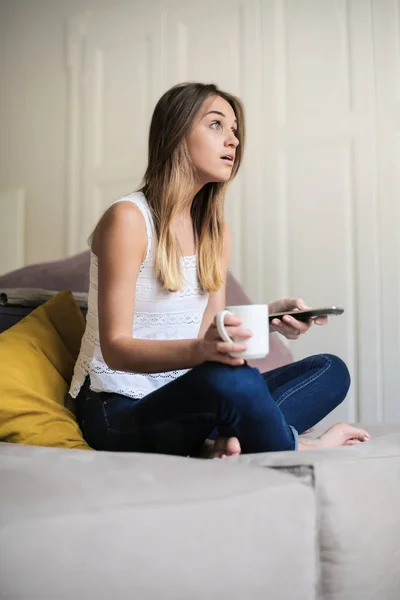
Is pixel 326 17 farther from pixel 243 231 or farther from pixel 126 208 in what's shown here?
pixel 126 208

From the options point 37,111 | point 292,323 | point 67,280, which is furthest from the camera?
point 37,111

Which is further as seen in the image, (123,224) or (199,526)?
(123,224)

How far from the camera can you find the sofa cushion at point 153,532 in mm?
674

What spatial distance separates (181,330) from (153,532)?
60 cm

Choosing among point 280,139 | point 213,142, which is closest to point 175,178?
point 213,142

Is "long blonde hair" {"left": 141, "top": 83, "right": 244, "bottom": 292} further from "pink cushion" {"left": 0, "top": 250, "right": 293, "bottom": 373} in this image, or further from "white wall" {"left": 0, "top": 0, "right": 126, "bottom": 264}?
"white wall" {"left": 0, "top": 0, "right": 126, "bottom": 264}

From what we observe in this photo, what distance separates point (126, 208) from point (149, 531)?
0.65 m

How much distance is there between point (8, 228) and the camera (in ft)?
10.0

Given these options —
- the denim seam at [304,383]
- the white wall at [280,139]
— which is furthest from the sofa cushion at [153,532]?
the white wall at [280,139]

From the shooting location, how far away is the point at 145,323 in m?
1.27

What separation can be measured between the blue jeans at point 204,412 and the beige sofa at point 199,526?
8cm

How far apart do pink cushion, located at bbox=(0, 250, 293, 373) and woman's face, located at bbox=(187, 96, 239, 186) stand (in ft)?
1.96

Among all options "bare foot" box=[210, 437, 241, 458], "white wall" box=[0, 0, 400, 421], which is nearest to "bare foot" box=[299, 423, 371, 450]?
"bare foot" box=[210, 437, 241, 458]

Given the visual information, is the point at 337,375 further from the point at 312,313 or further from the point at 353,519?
the point at 353,519
